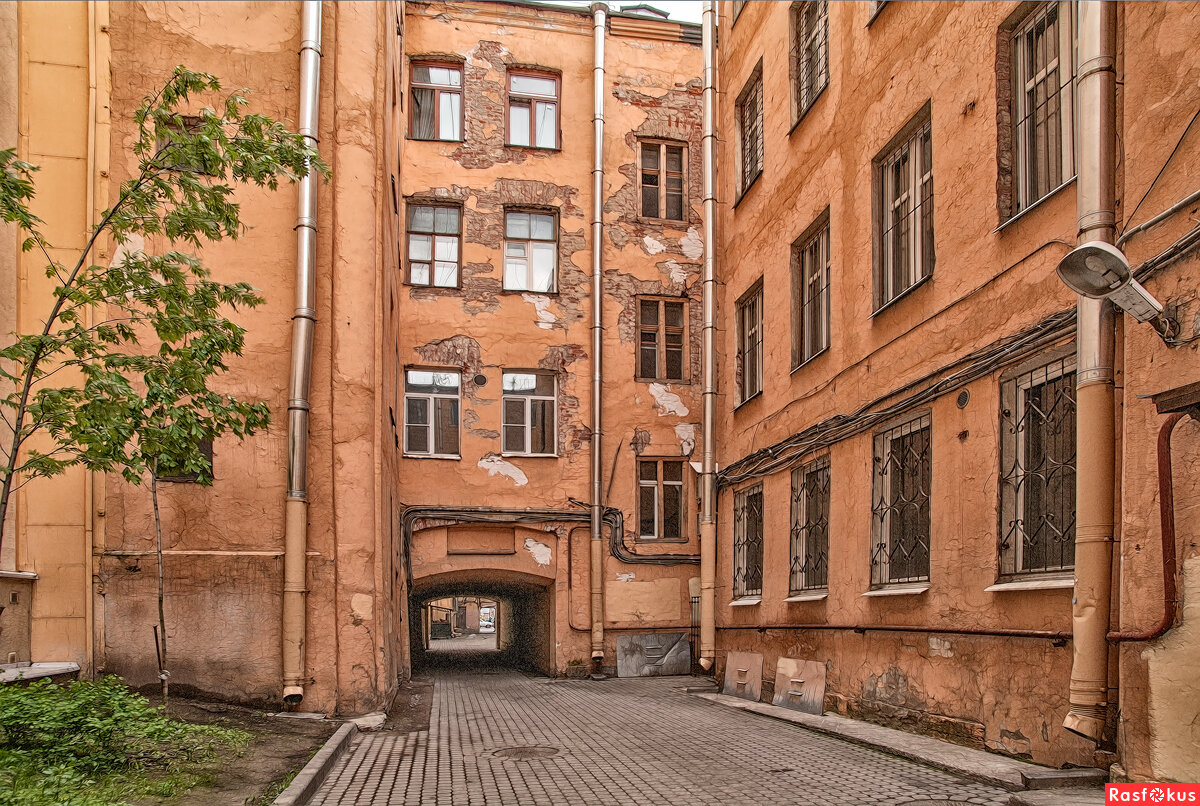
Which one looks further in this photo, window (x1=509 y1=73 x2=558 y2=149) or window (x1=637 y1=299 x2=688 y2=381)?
window (x1=509 y1=73 x2=558 y2=149)

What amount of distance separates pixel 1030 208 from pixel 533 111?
12845mm

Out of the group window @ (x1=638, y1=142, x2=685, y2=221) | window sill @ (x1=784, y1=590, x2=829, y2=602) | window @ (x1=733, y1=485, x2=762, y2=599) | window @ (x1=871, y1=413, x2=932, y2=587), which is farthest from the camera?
window @ (x1=638, y1=142, x2=685, y2=221)

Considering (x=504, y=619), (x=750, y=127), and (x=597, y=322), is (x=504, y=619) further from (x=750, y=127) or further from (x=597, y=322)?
(x=750, y=127)

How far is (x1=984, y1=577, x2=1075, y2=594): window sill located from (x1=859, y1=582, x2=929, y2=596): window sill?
113 cm

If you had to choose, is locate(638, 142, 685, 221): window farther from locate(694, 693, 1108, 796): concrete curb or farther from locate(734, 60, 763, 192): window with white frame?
locate(694, 693, 1108, 796): concrete curb

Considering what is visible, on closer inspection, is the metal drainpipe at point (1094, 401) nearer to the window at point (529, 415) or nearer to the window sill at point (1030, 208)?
the window sill at point (1030, 208)

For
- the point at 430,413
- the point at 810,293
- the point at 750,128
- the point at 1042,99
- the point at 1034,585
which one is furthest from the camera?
the point at 430,413

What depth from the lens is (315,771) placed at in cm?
708

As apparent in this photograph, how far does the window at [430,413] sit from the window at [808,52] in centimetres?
791

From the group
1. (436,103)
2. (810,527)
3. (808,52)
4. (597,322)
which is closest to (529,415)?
(597,322)

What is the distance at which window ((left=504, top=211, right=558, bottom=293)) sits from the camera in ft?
59.9

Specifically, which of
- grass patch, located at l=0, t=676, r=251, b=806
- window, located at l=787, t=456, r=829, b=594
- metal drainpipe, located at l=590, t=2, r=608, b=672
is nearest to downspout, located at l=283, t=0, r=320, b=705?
grass patch, located at l=0, t=676, r=251, b=806

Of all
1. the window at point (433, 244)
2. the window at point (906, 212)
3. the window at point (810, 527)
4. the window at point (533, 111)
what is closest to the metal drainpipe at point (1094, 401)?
the window at point (906, 212)

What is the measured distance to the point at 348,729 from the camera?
31.2ft
